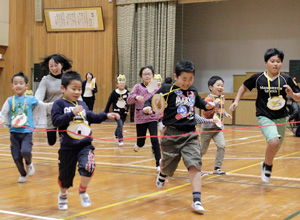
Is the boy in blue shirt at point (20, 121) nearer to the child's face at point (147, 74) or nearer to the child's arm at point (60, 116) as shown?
the child's arm at point (60, 116)

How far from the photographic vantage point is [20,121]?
5.64m

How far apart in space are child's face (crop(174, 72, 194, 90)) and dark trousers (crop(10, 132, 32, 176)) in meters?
2.20

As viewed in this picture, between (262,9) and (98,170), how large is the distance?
44.3ft

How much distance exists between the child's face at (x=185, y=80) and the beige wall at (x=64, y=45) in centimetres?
1356

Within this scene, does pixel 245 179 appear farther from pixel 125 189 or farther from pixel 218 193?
pixel 125 189

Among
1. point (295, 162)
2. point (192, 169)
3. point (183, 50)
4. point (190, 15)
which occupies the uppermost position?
point (190, 15)

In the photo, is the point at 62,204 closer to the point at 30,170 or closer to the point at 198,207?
the point at 198,207

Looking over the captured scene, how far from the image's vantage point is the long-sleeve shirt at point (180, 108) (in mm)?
4594

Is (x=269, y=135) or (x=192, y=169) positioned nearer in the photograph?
(x=192, y=169)

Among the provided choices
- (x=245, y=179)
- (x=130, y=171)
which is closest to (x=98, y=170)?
(x=130, y=171)

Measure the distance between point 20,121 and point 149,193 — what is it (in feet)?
6.34

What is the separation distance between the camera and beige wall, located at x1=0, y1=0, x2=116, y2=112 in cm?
1816

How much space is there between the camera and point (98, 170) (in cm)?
643

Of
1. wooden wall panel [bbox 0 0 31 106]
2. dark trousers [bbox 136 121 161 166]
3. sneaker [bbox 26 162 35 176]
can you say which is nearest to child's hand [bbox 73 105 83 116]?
sneaker [bbox 26 162 35 176]
